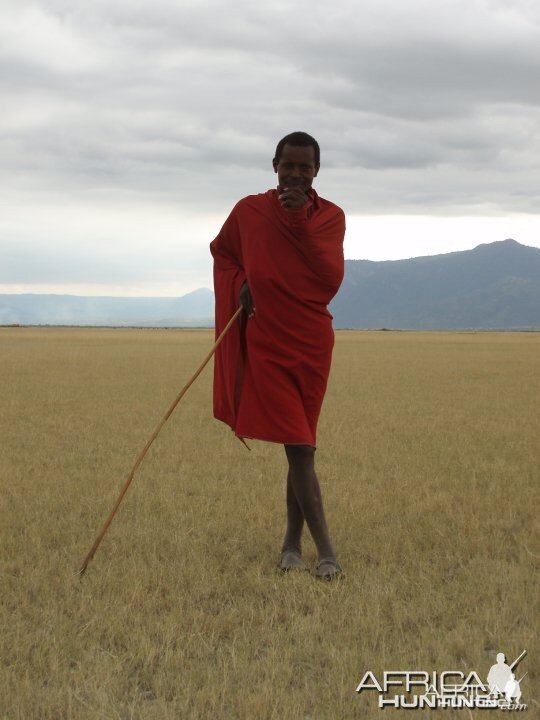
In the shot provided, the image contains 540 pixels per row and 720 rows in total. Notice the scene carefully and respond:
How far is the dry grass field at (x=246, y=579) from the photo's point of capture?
3787 millimetres

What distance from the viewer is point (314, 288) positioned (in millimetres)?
5379

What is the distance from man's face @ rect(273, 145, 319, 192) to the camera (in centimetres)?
521

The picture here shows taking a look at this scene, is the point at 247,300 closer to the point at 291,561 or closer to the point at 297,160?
the point at 297,160

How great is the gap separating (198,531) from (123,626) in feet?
6.85

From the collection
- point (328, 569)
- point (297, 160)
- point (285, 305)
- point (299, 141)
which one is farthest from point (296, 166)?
point (328, 569)

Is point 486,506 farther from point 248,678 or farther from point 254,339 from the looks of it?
point 248,678

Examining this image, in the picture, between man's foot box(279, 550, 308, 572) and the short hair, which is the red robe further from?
man's foot box(279, 550, 308, 572)

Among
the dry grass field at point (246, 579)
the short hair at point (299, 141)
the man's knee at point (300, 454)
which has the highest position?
the short hair at point (299, 141)

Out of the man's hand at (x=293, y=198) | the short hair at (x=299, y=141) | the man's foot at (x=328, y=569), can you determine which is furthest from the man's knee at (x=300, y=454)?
the short hair at (x=299, y=141)

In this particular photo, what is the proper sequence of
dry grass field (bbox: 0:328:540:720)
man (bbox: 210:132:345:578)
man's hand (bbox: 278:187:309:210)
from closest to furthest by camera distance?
dry grass field (bbox: 0:328:540:720), man's hand (bbox: 278:187:309:210), man (bbox: 210:132:345:578)

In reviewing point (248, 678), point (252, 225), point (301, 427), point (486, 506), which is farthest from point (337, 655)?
point (486, 506)

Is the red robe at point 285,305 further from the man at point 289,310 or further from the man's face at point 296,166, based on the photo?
the man's face at point 296,166

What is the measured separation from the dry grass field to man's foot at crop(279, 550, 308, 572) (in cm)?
13

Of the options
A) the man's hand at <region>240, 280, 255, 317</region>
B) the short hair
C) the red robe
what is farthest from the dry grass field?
the short hair
